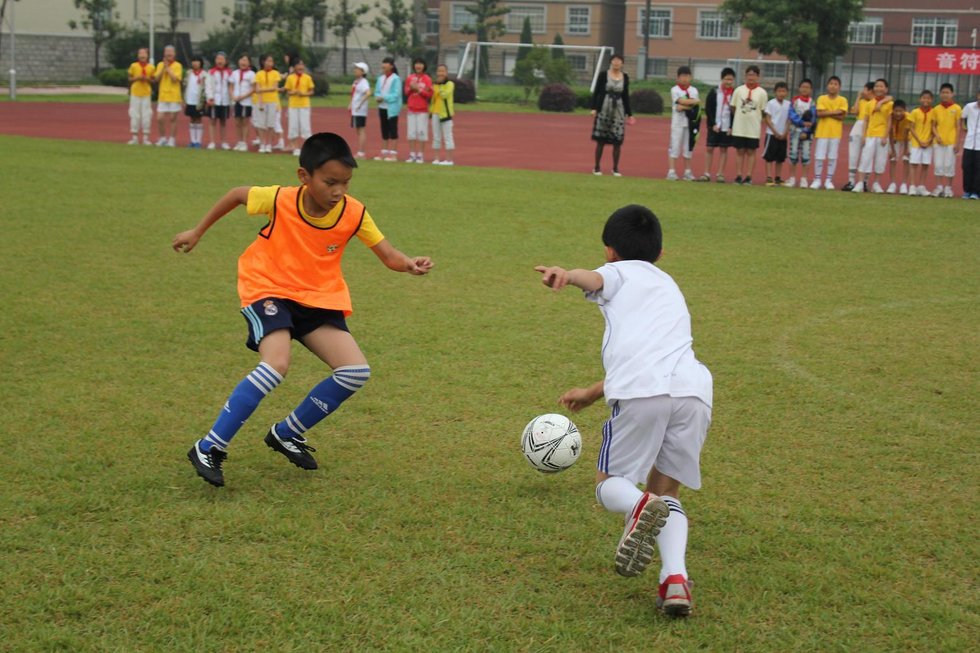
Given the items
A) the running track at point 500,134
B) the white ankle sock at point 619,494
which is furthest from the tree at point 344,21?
the white ankle sock at point 619,494

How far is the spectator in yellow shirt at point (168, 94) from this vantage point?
21.0 m

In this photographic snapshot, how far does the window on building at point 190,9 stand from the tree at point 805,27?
29.8 metres

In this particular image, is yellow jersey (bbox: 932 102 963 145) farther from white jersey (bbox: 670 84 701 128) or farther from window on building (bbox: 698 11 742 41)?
window on building (bbox: 698 11 742 41)

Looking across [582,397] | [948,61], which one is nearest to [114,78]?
[948,61]

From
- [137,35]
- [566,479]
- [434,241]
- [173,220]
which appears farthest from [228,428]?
[137,35]

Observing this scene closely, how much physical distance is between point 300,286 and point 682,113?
1434 cm

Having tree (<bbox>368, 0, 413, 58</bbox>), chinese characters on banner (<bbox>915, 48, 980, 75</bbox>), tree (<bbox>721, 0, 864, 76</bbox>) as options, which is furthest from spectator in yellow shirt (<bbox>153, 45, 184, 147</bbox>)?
tree (<bbox>368, 0, 413, 58</bbox>)

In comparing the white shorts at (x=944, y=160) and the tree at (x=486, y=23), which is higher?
the tree at (x=486, y=23)

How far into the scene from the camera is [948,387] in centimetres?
678

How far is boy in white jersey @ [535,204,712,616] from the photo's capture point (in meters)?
3.74

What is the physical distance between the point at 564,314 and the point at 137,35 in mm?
48202

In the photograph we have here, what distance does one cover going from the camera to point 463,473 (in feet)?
16.8

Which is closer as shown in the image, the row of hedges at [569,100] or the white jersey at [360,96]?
the white jersey at [360,96]

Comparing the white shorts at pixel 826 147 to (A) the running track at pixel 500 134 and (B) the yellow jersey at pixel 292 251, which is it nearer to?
(A) the running track at pixel 500 134
